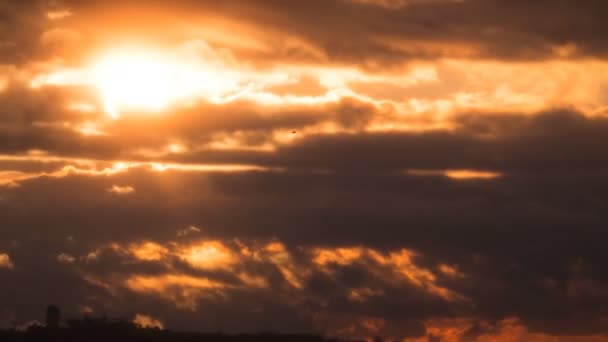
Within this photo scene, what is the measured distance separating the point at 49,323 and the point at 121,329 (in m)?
19.1

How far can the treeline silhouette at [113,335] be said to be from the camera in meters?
159

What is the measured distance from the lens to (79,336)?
159 m

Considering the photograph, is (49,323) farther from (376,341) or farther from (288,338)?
(376,341)

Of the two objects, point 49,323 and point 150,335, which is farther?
point 49,323

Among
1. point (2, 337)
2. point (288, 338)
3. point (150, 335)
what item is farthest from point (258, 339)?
point (2, 337)

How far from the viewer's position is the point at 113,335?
6422 inches

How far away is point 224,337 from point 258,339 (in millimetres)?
4437

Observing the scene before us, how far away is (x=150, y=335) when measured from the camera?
537 ft

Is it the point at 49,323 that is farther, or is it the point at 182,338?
the point at 49,323

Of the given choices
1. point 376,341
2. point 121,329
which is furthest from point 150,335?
point 376,341

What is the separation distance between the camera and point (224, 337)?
6457 inches

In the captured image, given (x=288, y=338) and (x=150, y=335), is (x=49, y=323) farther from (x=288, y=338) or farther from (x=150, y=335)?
(x=288, y=338)

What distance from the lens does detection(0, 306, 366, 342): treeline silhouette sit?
158875mm

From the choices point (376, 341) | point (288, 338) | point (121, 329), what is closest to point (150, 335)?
point (121, 329)
